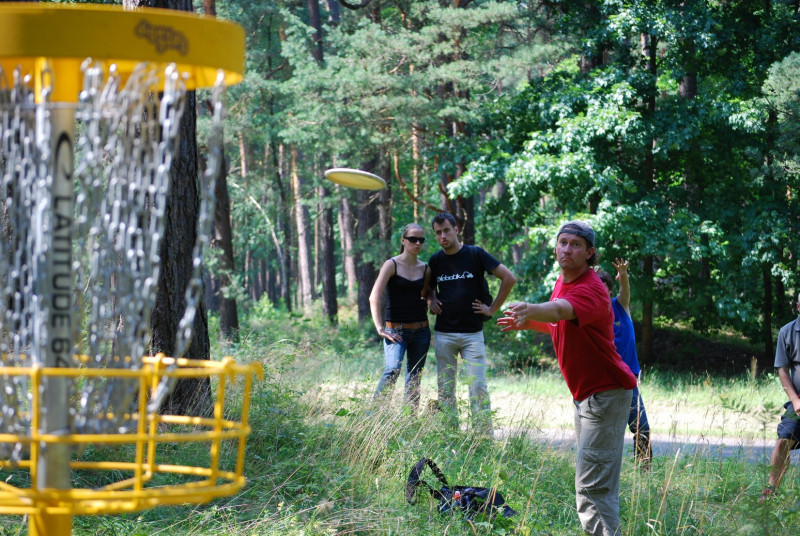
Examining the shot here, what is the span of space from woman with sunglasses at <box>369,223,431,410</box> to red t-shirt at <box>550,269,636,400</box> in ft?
10.2

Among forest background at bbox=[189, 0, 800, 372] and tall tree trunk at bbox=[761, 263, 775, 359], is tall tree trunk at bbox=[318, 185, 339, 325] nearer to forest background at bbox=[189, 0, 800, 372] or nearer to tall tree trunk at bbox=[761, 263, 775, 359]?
forest background at bbox=[189, 0, 800, 372]

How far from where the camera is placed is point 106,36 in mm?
1735

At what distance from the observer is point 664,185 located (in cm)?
1836

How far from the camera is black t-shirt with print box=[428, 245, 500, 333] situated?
777 centimetres

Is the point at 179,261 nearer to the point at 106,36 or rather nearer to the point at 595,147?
the point at 106,36

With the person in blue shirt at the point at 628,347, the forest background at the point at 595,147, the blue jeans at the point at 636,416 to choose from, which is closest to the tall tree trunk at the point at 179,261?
the forest background at the point at 595,147

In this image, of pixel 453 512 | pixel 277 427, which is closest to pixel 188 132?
pixel 277 427

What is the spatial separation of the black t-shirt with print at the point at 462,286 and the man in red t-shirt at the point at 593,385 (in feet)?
9.51

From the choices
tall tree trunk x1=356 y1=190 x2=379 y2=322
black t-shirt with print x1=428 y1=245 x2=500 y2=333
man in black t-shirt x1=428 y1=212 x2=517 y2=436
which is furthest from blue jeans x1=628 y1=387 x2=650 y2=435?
tall tree trunk x1=356 y1=190 x2=379 y2=322

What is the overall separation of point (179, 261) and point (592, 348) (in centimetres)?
321

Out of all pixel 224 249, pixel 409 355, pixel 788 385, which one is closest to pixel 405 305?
pixel 409 355

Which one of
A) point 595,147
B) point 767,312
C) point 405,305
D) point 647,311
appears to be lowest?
point 767,312

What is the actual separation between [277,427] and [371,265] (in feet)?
64.5

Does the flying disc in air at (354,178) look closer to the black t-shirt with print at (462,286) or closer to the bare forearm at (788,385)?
the black t-shirt with print at (462,286)
